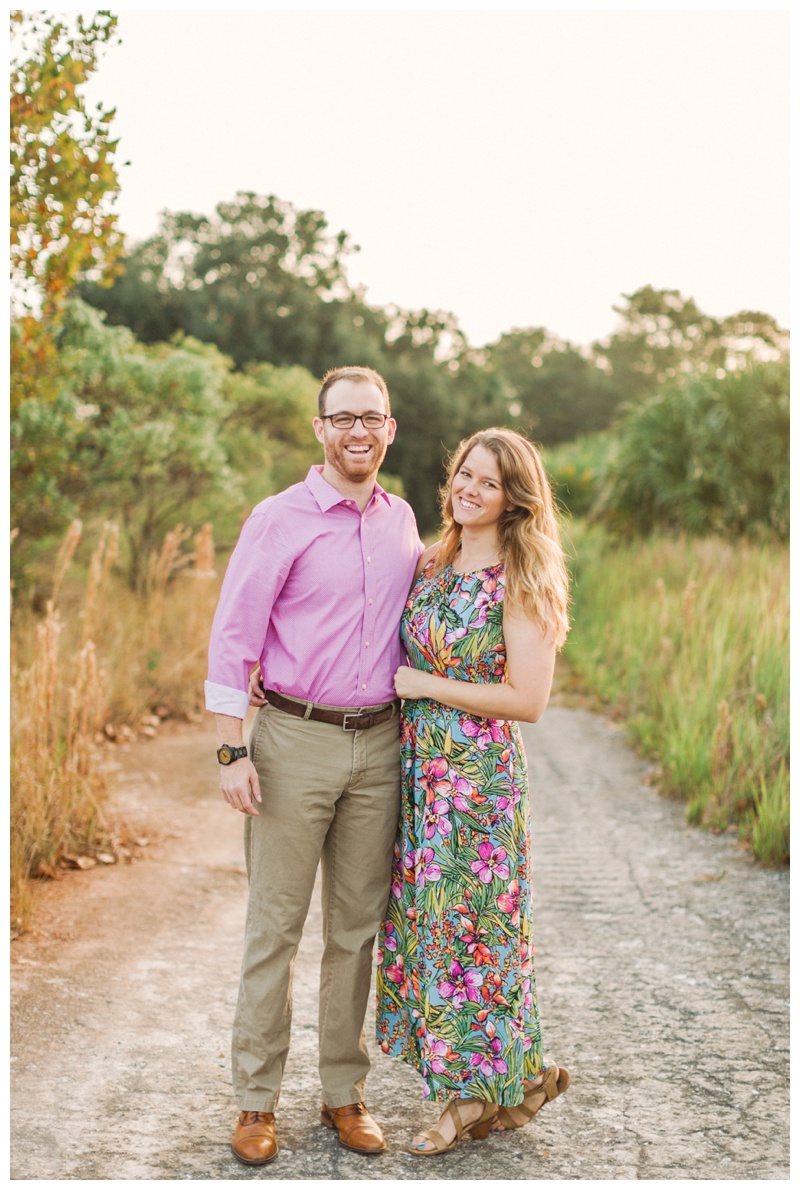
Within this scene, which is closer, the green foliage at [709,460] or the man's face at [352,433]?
the man's face at [352,433]

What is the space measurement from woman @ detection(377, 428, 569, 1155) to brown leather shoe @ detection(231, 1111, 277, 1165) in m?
0.39

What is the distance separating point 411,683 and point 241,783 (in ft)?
1.79

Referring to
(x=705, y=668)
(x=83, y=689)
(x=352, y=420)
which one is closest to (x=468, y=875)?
(x=352, y=420)

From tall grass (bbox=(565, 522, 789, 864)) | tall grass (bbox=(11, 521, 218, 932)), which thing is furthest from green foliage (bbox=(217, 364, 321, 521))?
tall grass (bbox=(565, 522, 789, 864))

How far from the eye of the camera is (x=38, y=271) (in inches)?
187

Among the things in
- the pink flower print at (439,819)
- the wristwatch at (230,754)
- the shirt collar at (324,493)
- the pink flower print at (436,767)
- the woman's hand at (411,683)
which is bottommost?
the pink flower print at (439,819)

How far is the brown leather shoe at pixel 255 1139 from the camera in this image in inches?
117

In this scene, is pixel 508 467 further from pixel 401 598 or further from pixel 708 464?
pixel 708 464

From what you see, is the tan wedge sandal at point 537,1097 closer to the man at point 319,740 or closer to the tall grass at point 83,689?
the man at point 319,740

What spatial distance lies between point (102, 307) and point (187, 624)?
13.9 m

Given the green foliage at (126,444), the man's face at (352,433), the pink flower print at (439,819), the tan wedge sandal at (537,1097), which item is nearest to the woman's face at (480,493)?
the man's face at (352,433)

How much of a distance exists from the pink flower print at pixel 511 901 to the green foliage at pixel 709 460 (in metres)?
8.34

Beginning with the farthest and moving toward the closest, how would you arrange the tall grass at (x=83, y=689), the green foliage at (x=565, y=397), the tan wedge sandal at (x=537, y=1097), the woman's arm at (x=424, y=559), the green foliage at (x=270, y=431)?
the green foliage at (x=565, y=397) < the green foliage at (x=270, y=431) < the tall grass at (x=83, y=689) < the woman's arm at (x=424, y=559) < the tan wedge sandal at (x=537, y=1097)

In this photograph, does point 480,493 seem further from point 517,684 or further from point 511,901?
point 511,901
